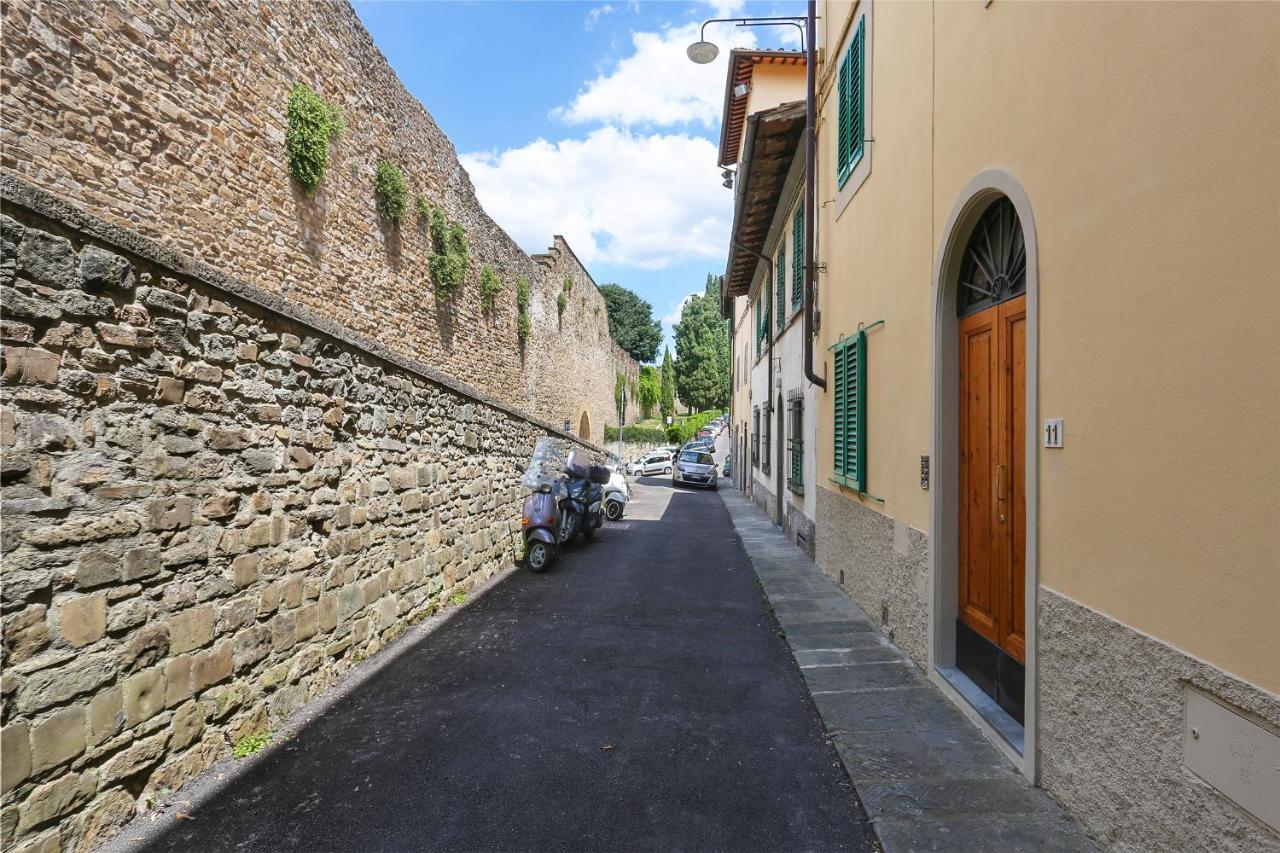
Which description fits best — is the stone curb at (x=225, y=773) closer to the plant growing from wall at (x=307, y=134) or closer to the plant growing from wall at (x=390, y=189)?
the plant growing from wall at (x=307, y=134)

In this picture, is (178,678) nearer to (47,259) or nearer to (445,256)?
(47,259)

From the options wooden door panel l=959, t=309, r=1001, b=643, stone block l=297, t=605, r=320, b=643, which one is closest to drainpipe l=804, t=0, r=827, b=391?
wooden door panel l=959, t=309, r=1001, b=643

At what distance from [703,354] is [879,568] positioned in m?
49.5

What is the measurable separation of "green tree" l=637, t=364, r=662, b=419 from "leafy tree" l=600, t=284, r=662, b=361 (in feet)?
29.9

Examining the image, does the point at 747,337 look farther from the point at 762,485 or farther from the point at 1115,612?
the point at 1115,612

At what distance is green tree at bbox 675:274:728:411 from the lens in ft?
178

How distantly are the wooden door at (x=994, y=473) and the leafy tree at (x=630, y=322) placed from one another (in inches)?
2179

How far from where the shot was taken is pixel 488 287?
603 inches

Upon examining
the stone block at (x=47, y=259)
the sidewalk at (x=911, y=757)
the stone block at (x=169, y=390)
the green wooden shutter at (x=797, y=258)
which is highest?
the green wooden shutter at (x=797, y=258)

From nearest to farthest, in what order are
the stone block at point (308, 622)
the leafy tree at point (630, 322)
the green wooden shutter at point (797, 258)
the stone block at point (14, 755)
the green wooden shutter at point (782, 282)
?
the stone block at point (14, 755), the stone block at point (308, 622), the green wooden shutter at point (797, 258), the green wooden shutter at point (782, 282), the leafy tree at point (630, 322)

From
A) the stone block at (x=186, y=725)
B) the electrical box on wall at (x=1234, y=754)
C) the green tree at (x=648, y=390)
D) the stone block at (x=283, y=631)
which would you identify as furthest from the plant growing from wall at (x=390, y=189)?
the green tree at (x=648, y=390)

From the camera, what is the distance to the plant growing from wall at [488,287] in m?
15.1

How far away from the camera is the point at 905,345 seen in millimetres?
4867

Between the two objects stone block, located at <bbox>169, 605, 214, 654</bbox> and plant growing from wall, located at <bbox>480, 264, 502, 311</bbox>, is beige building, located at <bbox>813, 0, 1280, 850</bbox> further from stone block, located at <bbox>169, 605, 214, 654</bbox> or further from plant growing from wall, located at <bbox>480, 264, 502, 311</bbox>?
plant growing from wall, located at <bbox>480, 264, 502, 311</bbox>
